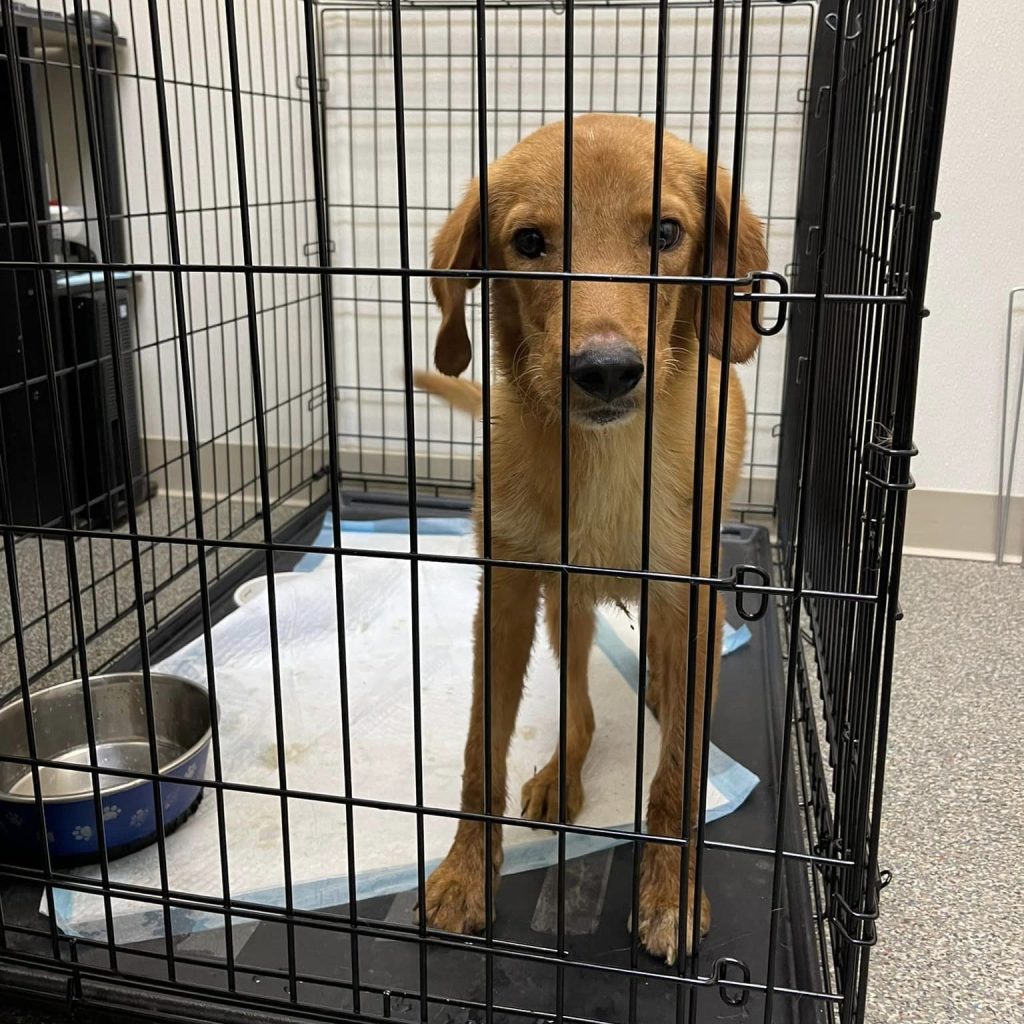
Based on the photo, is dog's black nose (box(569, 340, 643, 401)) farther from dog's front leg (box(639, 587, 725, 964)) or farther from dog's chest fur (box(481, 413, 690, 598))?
dog's front leg (box(639, 587, 725, 964))

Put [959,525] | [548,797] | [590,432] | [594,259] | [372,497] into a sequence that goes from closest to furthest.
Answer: [594,259] → [590,432] → [548,797] → [959,525] → [372,497]

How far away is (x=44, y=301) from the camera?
111 cm

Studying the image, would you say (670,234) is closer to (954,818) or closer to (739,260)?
(739,260)

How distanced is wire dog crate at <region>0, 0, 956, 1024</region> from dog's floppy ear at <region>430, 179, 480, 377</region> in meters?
0.10

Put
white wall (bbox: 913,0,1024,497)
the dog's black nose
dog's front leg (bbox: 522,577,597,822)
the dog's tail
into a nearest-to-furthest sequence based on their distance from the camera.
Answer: the dog's black nose < dog's front leg (bbox: 522,577,597,822) < the dog's tail < white wall (bbox: 913,0,1024,497)

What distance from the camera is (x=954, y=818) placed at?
1.68 m

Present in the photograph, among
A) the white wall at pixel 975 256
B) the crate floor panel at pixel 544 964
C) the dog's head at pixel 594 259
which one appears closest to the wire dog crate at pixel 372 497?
the crate floor panel at pixel 544 964

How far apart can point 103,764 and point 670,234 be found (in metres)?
1.26

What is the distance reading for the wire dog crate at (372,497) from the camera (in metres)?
1.03

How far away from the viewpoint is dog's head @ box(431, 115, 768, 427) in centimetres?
106

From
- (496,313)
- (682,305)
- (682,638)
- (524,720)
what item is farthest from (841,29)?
(524,720)

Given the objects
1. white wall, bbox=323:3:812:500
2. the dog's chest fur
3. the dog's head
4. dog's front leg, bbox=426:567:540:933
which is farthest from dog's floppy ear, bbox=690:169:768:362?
white wall, bbox=323:3:812:500

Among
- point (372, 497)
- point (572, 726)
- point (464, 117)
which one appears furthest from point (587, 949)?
point (464, 117)

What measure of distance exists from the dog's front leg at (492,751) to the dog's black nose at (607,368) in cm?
41
